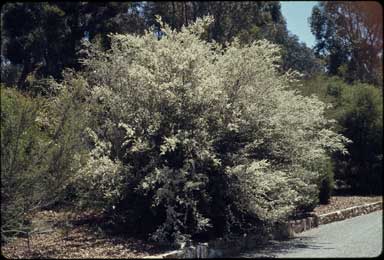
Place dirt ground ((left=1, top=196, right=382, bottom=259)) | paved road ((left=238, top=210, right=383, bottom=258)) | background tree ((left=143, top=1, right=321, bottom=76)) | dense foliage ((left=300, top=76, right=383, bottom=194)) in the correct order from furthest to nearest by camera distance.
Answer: background tree ((left=143, top=1, right=321, bottom=76))
dense foliage ((left=300, top=76, right=383, bottom=194))
paved road ((left=238, top=210, right=383, bottom=258))
dirt ground ((left=1, top=196, right=382, bottom=259))

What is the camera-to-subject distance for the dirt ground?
9453 mm

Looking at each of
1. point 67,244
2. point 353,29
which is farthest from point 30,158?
point 353,29

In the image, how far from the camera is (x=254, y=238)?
1209cm

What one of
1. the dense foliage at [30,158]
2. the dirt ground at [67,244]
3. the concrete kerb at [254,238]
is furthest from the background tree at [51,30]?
the dense foliage at [30,158]

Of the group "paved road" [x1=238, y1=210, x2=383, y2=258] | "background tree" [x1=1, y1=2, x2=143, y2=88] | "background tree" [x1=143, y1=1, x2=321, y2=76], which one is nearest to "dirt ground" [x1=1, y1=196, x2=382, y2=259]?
"paved road" [x1=238, y1=210, x2=383, y2=258]

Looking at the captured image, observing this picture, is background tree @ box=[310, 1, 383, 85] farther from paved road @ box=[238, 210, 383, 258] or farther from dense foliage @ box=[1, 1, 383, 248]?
paved road @ box=[238, 210, 383, 258]

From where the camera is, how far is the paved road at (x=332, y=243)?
10.6 m

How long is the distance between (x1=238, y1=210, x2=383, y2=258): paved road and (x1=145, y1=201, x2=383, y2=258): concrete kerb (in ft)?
0.75

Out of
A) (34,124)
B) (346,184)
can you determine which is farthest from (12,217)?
(346,184)

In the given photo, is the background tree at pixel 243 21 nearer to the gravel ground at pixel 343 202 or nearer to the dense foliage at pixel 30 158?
the gravel ground at pixel 343 202

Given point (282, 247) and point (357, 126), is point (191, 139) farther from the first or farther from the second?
point (357, 126)

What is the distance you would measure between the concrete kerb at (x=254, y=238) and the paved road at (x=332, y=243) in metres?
0.23

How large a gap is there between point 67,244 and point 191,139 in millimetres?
2953

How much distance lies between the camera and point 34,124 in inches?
386
